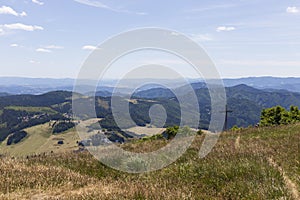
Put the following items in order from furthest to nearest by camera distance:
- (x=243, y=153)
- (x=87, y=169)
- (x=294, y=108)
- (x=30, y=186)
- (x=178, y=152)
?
(x=294, y=108)
(x=178, y=152)
(x=243, y=153)
(x=87, y=169)
(x=30, y=186)

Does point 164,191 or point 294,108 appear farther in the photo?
point 294,108

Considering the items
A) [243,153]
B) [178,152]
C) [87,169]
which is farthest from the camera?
[178,152]

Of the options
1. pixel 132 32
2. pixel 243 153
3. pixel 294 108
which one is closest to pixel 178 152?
pixel 243 153

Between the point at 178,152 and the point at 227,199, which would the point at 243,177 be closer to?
the point at 227,199

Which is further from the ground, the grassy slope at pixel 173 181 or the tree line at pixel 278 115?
the grassy slope at pixel 173 181

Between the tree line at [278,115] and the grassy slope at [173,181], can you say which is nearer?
the grassy slope at [173,181]

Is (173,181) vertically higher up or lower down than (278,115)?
higher up

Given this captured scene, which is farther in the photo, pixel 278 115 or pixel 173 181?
pixel 278 115

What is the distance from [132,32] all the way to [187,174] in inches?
230

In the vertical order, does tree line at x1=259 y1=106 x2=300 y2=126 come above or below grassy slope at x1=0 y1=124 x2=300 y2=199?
below

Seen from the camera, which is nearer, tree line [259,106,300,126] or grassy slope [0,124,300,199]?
grassy slope [0,124,300,199]

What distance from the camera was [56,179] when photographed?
8438 mm

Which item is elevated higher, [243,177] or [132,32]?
[132,32]

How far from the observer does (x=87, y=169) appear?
1099 centimetres
